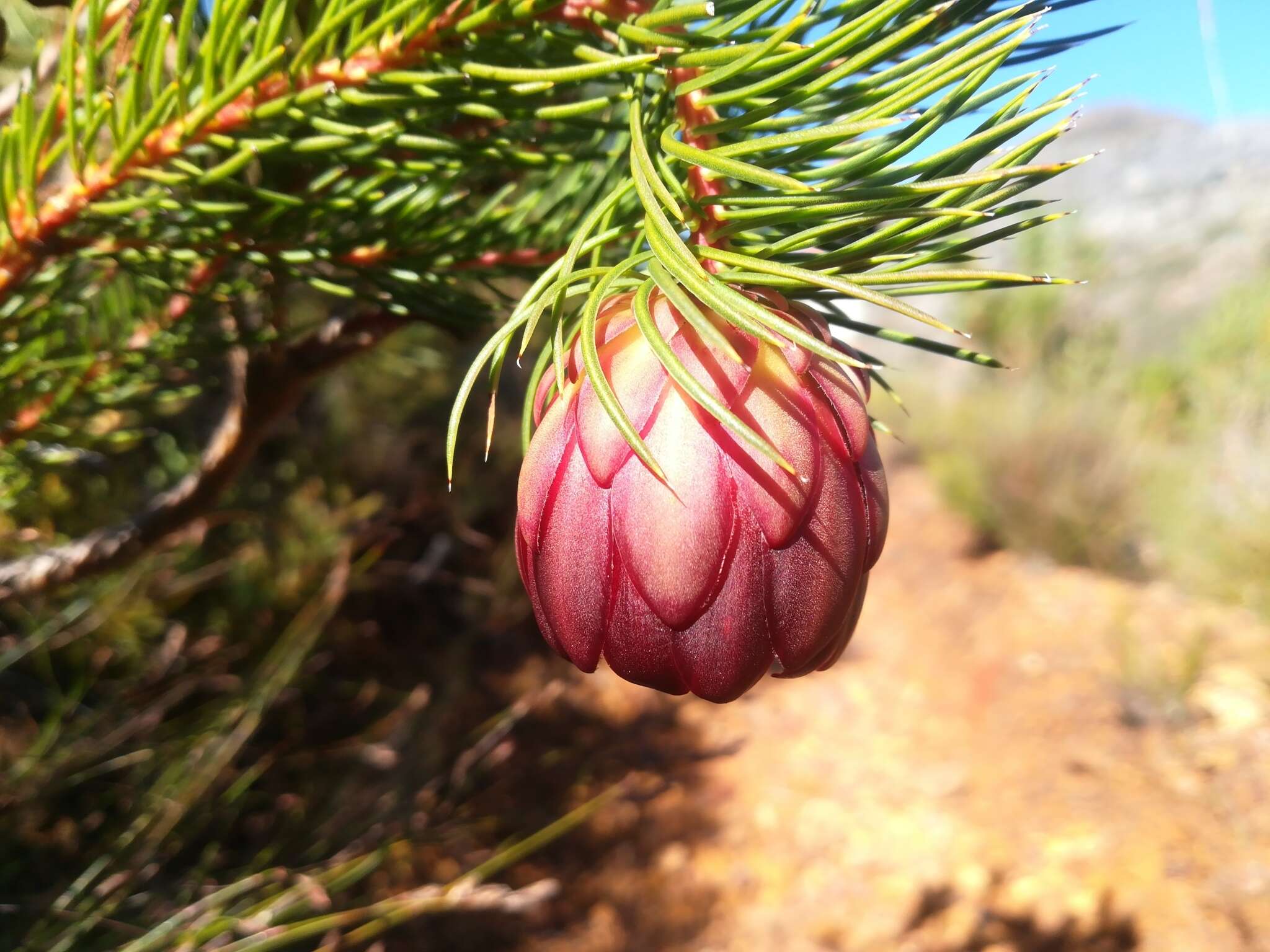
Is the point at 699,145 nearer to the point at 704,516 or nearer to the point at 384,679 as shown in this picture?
the point at 704,516

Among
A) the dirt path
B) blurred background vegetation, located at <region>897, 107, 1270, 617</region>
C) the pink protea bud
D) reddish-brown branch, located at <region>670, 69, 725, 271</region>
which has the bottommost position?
the dirt path

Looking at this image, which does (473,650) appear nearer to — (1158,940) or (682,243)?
(1158,940)

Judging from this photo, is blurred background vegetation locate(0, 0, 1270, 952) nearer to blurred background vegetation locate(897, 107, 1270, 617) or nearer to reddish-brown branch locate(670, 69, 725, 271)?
blurred background vegetation locate(897, 107, 1270, 617)


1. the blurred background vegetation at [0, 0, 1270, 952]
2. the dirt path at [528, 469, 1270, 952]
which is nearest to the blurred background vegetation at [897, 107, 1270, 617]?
the blurred background vegetation at [0, 0, 1270, 952]

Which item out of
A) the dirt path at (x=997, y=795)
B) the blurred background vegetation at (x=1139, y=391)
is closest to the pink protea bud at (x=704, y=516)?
the blurred background vegetation at (x=1139, y=391)

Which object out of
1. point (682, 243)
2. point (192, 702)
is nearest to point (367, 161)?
point (682, 243)
